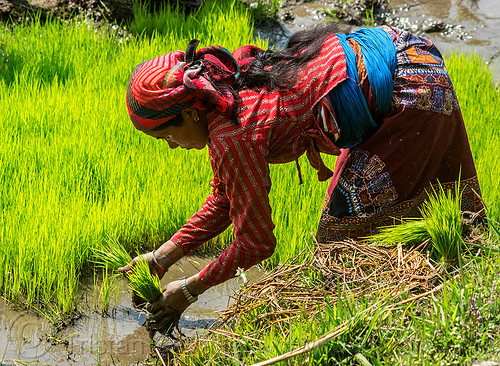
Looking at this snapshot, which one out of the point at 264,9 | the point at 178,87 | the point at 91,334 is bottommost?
the point at 91,334

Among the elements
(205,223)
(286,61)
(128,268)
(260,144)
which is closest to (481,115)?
(286,61)

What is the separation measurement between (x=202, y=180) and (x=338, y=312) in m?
1.99

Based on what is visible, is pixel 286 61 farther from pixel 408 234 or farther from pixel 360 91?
pixel 408 234

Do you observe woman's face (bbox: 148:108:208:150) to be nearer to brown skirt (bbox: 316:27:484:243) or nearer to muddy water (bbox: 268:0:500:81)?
brown skirt (bbox: 316:27:484:243)

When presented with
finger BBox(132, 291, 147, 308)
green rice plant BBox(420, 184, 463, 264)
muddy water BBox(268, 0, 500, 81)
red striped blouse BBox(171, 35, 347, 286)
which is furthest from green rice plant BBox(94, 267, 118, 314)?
muddy water BBox(268, 0, 500, 81)

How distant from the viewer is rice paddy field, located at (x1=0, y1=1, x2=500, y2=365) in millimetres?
2928

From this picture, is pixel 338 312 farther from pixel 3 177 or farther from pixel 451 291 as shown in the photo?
pixel 3 177

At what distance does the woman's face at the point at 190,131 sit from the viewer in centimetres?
219

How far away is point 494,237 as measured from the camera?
2.27 m

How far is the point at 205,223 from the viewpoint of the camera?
2.54 meters

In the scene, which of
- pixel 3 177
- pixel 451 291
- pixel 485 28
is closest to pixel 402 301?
pixel 451 291

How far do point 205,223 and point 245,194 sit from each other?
0.48 metres

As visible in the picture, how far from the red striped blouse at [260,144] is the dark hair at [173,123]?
4.4 inches

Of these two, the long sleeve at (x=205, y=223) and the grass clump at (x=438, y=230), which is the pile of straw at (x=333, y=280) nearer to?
the grass clump at (x=438, y=230)
